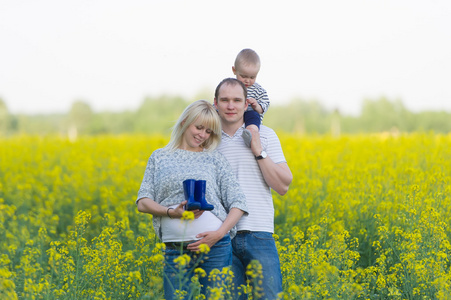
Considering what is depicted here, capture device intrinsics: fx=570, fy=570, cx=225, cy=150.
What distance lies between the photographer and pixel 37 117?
87.1 meters

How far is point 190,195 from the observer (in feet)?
10.6

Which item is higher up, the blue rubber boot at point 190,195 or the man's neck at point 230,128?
the man's neck at point 230,128

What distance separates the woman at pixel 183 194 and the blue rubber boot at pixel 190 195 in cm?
11

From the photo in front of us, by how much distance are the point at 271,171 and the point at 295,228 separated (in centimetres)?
188

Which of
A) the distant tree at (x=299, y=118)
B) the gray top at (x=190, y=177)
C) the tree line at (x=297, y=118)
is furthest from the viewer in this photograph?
the distant tree at (x=299, y=118)

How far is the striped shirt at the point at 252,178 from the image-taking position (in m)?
3.76

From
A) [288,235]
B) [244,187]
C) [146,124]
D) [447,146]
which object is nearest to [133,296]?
[244,187]

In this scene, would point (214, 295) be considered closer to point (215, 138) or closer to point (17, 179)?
point (215, 138)

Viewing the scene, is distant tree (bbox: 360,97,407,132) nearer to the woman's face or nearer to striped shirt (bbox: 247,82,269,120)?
striped shirt (bbox: 247,82,269,120)

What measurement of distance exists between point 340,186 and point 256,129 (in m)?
3.60

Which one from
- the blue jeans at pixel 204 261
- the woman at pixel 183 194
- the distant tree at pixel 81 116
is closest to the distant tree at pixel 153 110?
the distant tree at pixel 81 116

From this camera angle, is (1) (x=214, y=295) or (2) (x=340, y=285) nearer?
(1) (x=214, y=295)

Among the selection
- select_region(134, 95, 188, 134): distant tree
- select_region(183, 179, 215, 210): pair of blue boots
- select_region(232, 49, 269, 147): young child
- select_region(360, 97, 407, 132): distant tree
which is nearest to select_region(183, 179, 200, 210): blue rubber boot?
select_region(183, 179, 215, 210): pair of blue boots

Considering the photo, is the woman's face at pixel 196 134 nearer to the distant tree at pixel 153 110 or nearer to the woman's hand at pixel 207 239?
the woman's hand at pixel 207 239
